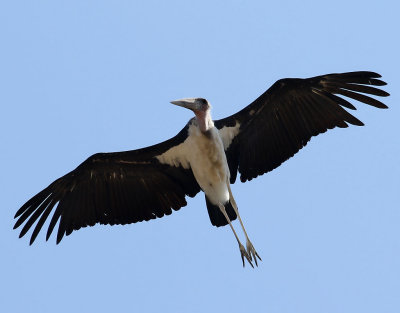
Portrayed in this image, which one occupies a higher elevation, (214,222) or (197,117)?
(197,117)

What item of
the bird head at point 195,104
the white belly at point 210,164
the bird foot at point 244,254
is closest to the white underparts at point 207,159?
the white belly at point 210,164

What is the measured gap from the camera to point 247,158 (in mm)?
17141

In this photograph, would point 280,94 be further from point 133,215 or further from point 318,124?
point 133,215

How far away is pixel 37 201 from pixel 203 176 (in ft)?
9.66

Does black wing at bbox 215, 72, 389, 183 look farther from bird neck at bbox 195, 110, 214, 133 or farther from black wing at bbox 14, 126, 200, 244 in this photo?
black wing at bbox 14, 126, 200, 244

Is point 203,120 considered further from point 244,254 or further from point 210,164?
point 244,254

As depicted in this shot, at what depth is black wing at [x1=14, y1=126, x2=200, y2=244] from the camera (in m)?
17.2

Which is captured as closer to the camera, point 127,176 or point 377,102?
point 377,102

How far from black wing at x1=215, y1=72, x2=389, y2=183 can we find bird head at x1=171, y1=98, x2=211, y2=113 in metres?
0.59

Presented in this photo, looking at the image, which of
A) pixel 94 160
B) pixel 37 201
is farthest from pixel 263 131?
pixel 37 201

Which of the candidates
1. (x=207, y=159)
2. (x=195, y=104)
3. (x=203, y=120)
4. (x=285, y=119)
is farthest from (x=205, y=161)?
(x=285, y=119)

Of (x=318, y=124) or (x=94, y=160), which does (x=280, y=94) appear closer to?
(x=318, y=124)

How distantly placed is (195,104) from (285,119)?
1686 millimetres

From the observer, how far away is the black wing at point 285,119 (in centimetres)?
1656
